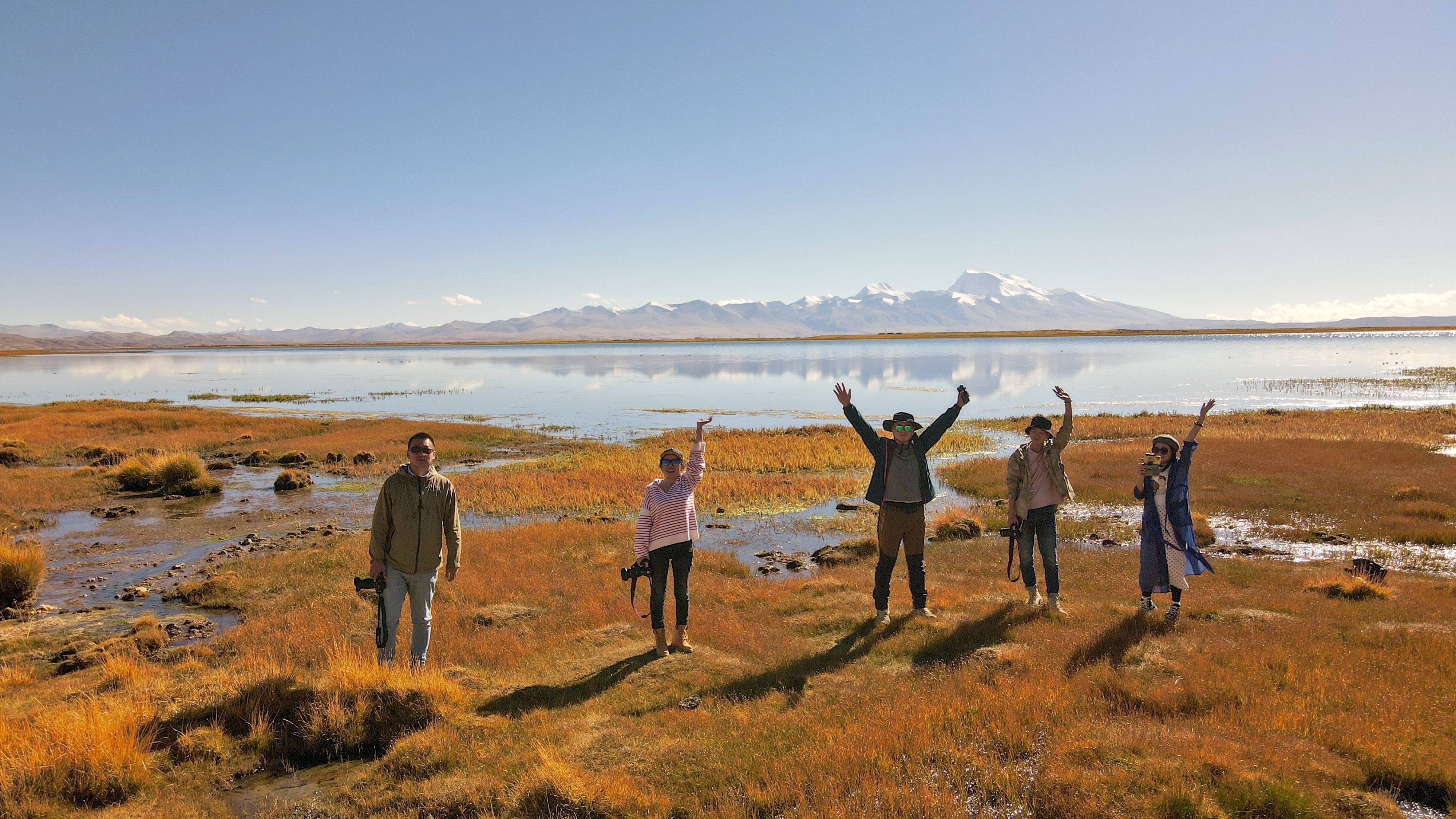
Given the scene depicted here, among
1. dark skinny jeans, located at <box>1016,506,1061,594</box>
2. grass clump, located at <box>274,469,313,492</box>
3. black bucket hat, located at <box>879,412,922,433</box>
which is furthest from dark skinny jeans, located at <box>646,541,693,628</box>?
grass clump, located at <box>274,469,313,492</box>

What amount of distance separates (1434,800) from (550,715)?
8.08 meters

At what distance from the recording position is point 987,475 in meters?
27.0

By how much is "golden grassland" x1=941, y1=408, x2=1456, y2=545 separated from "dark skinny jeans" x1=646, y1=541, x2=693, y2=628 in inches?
585

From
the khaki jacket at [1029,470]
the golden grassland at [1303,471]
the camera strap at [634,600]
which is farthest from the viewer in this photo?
the golden grassland at [1303,471]

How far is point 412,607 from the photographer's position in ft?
28.0

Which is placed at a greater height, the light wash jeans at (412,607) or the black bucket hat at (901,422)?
the black bucket hat at (901,422)

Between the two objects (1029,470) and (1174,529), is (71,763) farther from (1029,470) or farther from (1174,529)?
(1174,529)

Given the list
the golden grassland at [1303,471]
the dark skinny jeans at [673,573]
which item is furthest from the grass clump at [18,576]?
the golden grassland at [1303,471]

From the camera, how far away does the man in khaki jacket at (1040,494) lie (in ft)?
33.3

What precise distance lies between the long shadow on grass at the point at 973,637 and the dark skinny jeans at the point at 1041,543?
1.60 ft

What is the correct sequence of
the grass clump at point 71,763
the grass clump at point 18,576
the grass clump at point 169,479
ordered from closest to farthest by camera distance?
the grass clump at point 71,763, the grass clump at point 18,576, the grass clump at point 169,479

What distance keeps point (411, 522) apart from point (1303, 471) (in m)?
29.2

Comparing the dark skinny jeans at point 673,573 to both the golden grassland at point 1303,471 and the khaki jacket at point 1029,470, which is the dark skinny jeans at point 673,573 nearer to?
the khaki jacket at point 1029,470

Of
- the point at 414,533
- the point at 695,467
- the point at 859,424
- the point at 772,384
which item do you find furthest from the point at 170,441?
the point at 772,384
